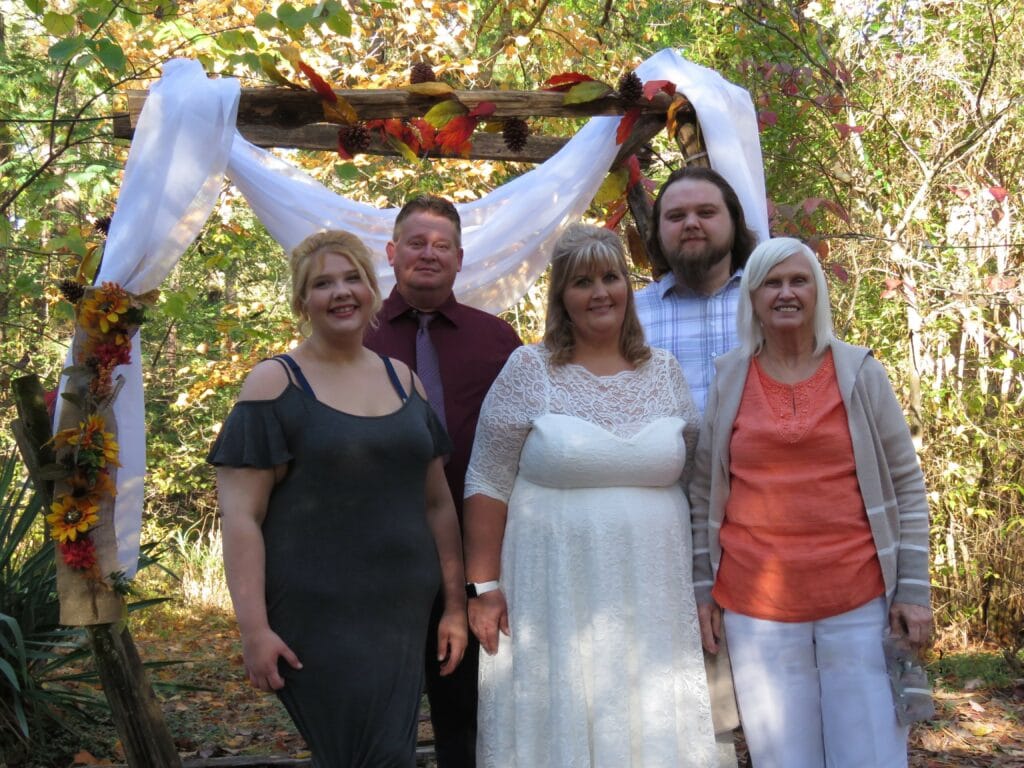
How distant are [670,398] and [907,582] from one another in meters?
0.75

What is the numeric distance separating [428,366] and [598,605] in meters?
1.04

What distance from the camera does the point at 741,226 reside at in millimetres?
3445

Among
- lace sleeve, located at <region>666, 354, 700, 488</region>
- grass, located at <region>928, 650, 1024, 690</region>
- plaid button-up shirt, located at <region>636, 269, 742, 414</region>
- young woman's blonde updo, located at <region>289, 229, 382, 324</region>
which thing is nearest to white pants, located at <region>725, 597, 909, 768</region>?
lace sleeve, located at <region>666, 354, 700, 488</region>

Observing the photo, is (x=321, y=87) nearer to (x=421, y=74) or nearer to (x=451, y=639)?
(x=421, y=74)

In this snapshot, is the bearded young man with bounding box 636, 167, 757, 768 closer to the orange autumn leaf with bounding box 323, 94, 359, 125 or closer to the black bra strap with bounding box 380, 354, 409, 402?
the black bra strap with bounding box 380, 354, 409, 402

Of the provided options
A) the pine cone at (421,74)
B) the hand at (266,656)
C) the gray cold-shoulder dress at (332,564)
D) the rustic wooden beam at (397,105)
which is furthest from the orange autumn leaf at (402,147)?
the hand at (266,656)

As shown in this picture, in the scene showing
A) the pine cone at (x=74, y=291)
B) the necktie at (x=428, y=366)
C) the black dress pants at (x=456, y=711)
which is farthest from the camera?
the pine cone at (x=74, y=291)

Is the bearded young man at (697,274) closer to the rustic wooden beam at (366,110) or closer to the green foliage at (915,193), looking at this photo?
the rustic wooden beam at (366,110)

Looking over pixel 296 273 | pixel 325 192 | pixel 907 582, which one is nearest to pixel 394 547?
pixel 296 273

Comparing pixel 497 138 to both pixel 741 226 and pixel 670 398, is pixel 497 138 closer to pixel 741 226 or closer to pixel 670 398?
pixel 741 226

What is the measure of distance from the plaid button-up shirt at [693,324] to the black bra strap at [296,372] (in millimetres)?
1253

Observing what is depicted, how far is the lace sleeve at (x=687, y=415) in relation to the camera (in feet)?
9.41

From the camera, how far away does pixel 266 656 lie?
2.35 m

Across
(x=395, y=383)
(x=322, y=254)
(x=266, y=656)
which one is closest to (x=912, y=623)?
(x=395, y=383)
